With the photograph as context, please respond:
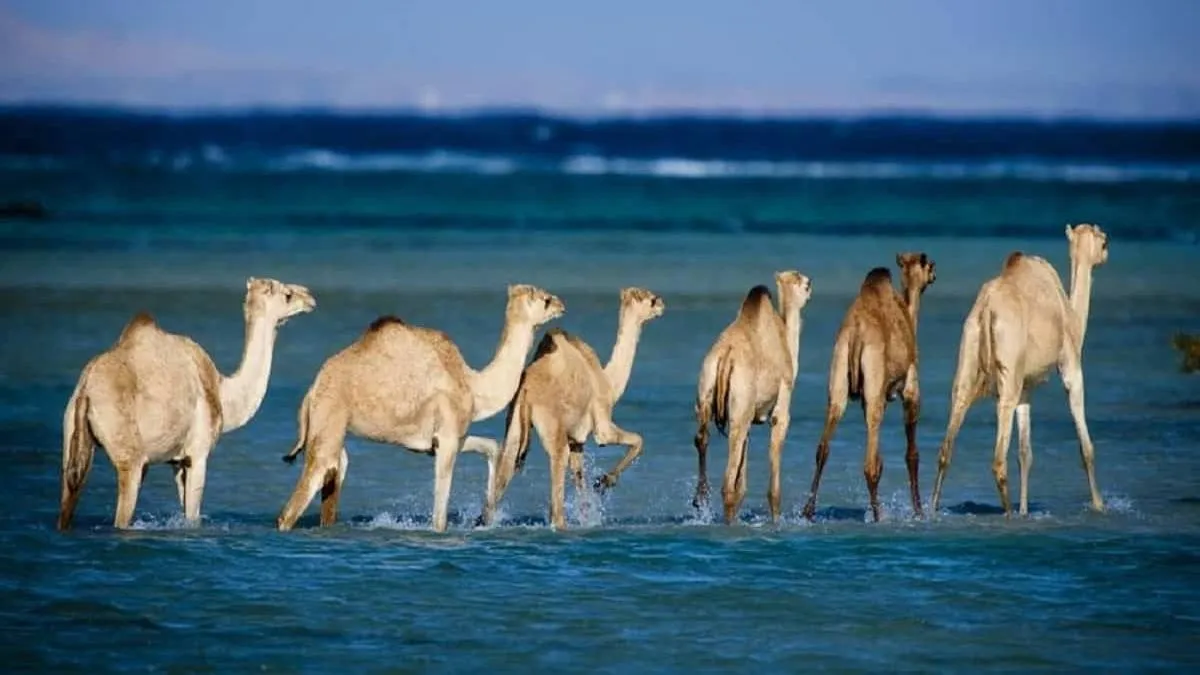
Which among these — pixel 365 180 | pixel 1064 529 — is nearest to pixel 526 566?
pixel 1064 529

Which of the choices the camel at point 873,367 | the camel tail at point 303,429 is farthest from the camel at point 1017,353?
the camel tail at point 303,429

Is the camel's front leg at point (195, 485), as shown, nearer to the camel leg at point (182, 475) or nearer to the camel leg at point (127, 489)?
the camel leg at point (182, 475)

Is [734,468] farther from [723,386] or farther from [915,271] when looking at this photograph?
[915,271]

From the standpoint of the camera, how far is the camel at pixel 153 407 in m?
13.0

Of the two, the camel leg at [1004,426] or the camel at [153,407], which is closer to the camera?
the camel at [153,407]

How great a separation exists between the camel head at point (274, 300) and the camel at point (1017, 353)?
355 cm

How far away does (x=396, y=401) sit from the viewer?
13.5 m

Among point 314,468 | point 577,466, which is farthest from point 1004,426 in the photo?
point 314,468

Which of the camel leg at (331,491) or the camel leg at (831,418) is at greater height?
the camel leg at (831,418)

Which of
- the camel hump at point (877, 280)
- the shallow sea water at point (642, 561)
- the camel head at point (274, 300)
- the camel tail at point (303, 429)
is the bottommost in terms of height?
the shallow sea water at point (642, 561)

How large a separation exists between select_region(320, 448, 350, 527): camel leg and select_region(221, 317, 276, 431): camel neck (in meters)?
0.52

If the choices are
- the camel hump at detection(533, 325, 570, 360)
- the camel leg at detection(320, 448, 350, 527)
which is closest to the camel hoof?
the camel hump at detection(533, 325, 570, 360)

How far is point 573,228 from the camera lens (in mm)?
49781

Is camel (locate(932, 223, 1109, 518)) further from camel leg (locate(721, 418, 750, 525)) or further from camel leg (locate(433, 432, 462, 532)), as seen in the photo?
camel leg (locate(433, 432, 462, 532))
